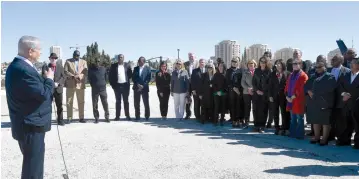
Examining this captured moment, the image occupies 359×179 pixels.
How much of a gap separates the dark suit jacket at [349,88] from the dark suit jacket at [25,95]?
17.8 feet

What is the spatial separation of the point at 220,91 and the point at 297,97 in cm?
237

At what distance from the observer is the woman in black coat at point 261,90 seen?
323 inches

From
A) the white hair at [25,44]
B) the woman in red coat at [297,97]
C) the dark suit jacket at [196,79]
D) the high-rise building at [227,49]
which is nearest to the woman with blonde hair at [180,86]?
the dark suit jacket at [196,79]

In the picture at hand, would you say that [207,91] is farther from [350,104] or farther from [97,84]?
[350,104]

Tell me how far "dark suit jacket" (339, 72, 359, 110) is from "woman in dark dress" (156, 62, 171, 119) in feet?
17.0

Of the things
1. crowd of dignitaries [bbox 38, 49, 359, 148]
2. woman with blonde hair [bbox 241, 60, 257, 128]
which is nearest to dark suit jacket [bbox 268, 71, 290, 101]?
crowd of dignitaries [bbox 38, 49, 359, 148]

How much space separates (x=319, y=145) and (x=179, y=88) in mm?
4556

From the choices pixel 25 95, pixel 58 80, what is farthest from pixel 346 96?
pixel 58 80

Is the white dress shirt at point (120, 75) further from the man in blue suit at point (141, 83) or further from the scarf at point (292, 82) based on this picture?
the scarf at point (292, 82)

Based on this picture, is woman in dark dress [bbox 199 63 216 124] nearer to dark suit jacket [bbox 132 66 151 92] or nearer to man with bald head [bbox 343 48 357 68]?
dark suit jacket [bbox 132 66 151 92]

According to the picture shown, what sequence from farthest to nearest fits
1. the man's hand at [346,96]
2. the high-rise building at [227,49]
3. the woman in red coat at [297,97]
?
1. the high-rise building at [227,49]
2. the woman in red coat at [297,97]
3. the man's hand at [346,96]

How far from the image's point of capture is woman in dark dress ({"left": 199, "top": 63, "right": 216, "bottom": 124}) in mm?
9703

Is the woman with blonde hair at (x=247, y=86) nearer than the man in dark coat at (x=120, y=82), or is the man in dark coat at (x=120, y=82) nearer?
the woman with blonde hair at (x=247, y=86)

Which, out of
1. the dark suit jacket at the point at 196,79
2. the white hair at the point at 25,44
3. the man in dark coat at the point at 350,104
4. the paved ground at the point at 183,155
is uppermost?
the white hair at the point at 25,44
